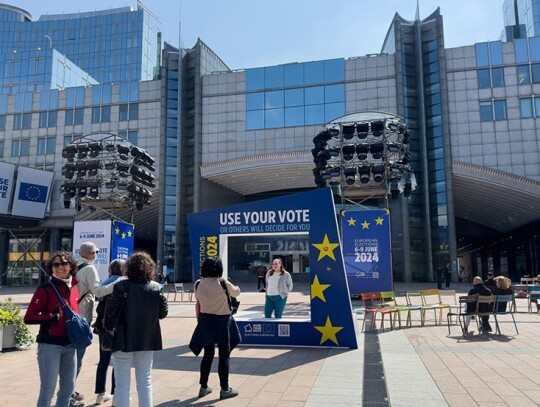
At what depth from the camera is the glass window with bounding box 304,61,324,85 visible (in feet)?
114

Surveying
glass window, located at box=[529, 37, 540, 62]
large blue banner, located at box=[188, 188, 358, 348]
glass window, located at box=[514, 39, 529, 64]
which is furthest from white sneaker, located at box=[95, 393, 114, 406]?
glass window, located at box=[529, 37, 540, 62]

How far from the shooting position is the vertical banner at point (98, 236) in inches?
663

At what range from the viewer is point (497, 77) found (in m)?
32.3

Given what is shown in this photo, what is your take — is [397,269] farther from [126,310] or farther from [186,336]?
[126,310]

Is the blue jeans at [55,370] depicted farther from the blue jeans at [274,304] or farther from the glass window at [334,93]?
the glass window at [334,93]

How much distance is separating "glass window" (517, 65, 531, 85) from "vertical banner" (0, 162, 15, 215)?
119ft

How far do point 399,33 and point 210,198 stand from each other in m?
19.3

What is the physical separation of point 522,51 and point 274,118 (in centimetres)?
1810

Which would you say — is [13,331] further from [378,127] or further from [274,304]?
[378,127]

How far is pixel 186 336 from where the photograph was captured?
32.0ft

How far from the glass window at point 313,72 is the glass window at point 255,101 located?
12.2ft

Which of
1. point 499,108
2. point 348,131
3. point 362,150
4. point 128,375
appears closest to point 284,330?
point 128,375

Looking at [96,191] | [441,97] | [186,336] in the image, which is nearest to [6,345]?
[186,336]

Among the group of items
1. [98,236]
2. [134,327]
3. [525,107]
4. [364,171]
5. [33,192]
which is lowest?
[134,327]
